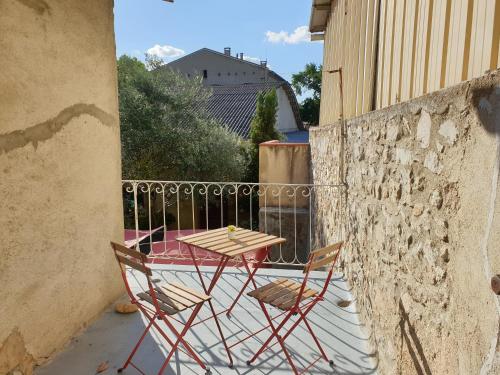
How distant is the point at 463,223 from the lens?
1.41m

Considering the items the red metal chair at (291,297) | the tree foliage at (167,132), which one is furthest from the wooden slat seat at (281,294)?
the tree foliage at (167,132)

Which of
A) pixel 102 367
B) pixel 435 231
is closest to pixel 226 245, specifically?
pixel 102 367

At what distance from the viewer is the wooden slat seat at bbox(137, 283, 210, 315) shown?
2.46 m

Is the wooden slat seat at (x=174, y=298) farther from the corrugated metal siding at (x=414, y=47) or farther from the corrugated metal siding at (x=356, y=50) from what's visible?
the corrugated metal siding at (x=356, y=50)

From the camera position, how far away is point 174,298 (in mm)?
2582

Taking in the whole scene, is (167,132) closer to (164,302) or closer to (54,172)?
(54,172)

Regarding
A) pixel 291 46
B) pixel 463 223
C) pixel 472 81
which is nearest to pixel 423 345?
pixel 463 223

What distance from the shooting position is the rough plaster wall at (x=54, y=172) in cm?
230

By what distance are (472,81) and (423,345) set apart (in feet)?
4.06

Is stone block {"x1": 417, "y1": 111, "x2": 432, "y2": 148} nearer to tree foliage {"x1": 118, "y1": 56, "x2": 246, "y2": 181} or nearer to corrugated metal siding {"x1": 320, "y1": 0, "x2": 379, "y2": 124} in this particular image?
corrugated metal siding {"x1": 320, "y1": 0, "x2": 379, "y2": 124}

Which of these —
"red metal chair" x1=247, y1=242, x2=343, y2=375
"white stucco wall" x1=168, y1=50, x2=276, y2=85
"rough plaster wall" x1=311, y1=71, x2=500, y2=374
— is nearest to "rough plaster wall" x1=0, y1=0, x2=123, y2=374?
"red metal chair" x1=247, y1=242, x2=343, y2=375

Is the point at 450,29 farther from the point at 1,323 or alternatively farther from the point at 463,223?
the point at 1,323

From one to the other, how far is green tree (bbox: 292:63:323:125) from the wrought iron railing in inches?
650

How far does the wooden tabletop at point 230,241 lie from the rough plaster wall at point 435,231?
33.4 inches
